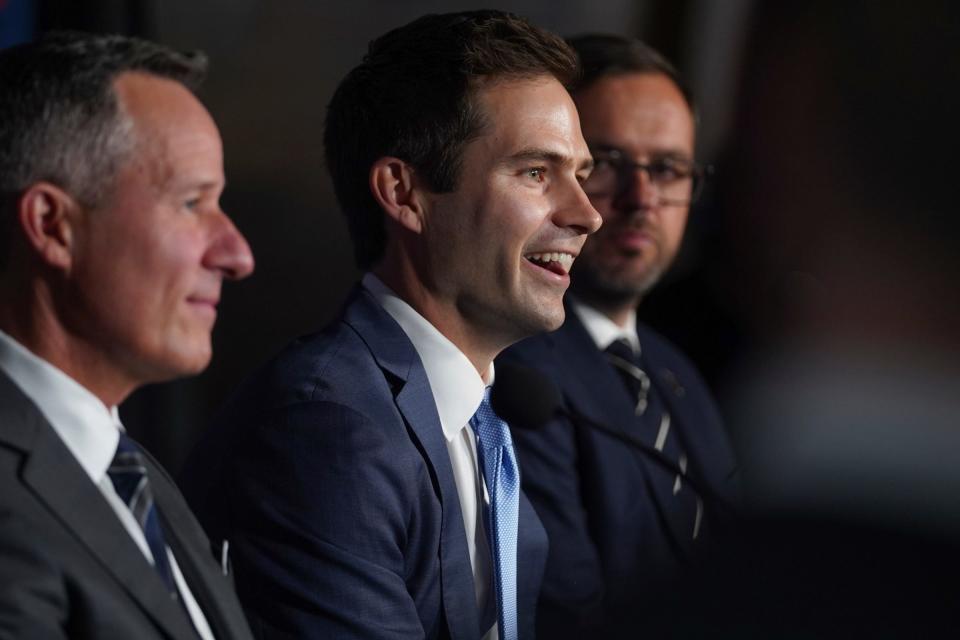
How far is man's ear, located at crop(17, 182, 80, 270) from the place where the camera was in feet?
2.90

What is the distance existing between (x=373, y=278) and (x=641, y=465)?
0.51m

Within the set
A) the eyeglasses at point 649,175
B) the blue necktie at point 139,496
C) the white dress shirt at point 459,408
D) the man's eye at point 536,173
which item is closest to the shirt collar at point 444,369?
the white dress shirt at point 459,408

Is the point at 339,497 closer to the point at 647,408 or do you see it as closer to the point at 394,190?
the point at 394,190

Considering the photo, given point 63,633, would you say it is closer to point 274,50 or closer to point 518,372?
point 518,372

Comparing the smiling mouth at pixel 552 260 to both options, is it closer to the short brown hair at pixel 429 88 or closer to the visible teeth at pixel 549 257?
the visible teeth at pixel 549 257

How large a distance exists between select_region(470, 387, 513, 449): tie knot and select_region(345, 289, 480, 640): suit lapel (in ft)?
0.27

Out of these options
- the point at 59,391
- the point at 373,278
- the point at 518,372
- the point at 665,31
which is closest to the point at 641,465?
the point at 518,372

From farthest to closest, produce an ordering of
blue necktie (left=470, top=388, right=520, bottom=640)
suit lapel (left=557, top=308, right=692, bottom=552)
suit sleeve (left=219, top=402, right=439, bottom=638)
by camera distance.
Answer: suit lapel (left=557, top=308, right=692, bottom=552) < blue necktie (left=470, top=388, right=520, bottom=640) < suit sleeve (left=219, top=402, right=439, bottom=638)

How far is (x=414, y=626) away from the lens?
1.19 metres

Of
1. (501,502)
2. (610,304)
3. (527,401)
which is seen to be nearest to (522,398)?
(527,401)

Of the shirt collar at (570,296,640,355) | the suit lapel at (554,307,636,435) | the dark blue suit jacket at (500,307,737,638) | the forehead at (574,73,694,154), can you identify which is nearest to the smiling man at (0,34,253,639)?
the dark blue suit jacket at (500,307,737,638)

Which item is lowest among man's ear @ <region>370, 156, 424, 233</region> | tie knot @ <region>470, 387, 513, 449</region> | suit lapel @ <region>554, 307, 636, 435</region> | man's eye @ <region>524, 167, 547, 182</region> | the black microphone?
suit lapel @ <region>554, 307, 636, 435</region>

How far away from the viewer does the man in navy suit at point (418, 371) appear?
117 centimetres

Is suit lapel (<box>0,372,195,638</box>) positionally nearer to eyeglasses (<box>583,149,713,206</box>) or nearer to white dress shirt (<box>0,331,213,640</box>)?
white dress shirt (<box>0,331,213,640</box>)
